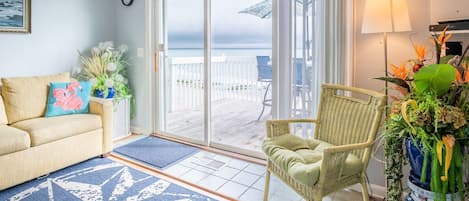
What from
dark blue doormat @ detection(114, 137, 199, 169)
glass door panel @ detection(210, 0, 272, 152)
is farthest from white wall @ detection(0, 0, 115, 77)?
glass door panel @ detection(210, 0, 272, 152)

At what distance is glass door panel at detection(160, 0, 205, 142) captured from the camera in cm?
354

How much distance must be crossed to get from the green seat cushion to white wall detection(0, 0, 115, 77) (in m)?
2.75

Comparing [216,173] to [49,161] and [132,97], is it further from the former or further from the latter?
[132,97]

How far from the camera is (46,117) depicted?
290 cm

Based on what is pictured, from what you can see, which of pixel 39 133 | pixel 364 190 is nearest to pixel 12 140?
pixel 39 133

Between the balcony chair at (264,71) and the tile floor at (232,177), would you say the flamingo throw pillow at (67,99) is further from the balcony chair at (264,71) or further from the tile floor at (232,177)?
the balcony chair at (264,71)

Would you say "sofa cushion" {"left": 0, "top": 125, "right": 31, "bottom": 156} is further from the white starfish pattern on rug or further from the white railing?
the white railing

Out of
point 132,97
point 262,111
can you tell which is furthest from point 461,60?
point 132,97

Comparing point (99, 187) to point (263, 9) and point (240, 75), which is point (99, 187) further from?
point (263, 9)

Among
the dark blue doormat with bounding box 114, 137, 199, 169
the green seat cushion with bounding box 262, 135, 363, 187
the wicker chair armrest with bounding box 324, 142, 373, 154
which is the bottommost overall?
the dark blue doormat with bounding box 114, 137, 199, 169

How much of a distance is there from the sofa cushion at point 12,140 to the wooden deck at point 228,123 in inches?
66.9

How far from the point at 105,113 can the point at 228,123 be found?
58.3 inches

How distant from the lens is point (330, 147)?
5.45 ft

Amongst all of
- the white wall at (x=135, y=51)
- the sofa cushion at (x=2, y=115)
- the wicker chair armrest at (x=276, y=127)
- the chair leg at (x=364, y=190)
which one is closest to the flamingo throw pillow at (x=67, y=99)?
the sofa cushion at (x=2, y=115)
